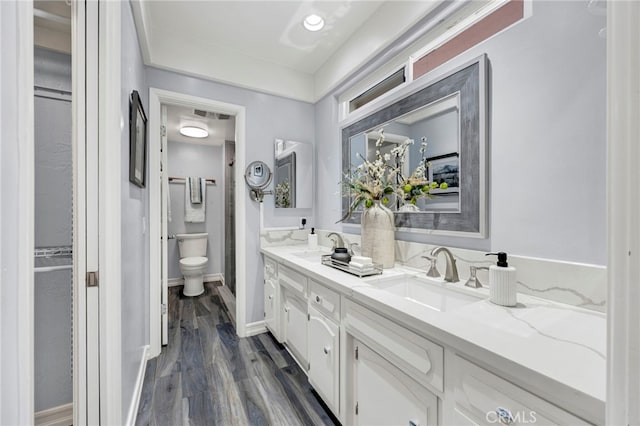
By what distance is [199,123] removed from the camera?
3.50 m

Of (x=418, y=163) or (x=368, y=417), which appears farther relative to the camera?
(x=418, y=163)

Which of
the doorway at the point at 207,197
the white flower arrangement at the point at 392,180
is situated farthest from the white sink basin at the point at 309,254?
the doorway at the point at 207,197

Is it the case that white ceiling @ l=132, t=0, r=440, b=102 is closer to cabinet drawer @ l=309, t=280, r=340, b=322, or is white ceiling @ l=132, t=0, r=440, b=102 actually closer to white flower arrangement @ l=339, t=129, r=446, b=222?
white flower arrangement @ l=339, t=129, r=446, b=222

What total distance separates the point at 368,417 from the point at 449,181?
4.05ft

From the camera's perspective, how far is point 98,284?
3.62 feet

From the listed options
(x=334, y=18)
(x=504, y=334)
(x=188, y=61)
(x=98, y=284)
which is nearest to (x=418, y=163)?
(x=504, y=334)

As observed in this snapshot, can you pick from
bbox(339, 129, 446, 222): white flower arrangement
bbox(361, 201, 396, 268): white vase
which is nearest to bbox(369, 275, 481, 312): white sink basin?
bbox(361, 201, 396, 268): white vase

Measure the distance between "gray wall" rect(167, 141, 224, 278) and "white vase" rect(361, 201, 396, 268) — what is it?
11.0ft

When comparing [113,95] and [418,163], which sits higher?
[113,95]

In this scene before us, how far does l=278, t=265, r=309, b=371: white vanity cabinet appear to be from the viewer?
1800 millimetres

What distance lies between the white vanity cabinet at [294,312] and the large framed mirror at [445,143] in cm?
80

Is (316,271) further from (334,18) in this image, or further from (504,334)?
(334,18)

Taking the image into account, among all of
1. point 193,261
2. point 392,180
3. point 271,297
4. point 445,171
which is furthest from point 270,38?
point 193,261
